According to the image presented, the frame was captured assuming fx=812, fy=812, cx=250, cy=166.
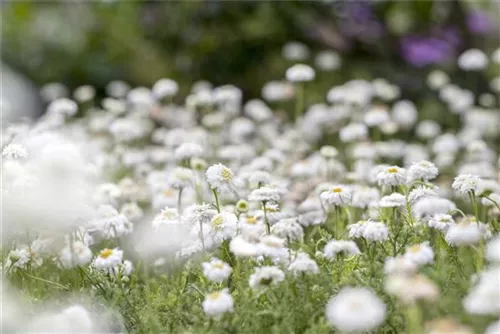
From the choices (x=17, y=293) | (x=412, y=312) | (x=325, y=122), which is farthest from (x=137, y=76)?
(x=412, y=312)

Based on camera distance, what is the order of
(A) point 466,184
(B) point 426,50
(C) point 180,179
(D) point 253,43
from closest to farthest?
(A) point 466,184
(C) point 180,179
(B) point 426,50
(D) point 253,43

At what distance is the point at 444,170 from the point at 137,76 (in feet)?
8.58

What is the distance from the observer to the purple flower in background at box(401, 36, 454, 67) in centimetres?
577

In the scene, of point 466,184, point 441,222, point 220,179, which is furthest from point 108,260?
point 466,184

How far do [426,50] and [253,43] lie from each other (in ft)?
4.05

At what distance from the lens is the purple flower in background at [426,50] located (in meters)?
5.77

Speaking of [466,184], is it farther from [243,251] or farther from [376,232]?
[243,251]

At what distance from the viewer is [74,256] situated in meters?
2.20

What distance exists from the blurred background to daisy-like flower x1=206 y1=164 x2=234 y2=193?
2.94 meters

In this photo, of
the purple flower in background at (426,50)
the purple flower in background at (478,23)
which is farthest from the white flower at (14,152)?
the purple flower in background at (478,23)

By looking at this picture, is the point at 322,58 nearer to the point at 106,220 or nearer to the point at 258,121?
the point at 258,121

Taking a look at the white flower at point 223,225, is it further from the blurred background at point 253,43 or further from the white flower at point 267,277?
the blurred background at point 253,43

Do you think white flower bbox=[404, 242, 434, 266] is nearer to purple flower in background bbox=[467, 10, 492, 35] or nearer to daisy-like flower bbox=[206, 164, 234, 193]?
daisy-like flower bbox=[206, 164, 234, 193]

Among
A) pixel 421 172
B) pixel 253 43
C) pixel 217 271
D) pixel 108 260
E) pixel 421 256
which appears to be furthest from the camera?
pixel 253 43
